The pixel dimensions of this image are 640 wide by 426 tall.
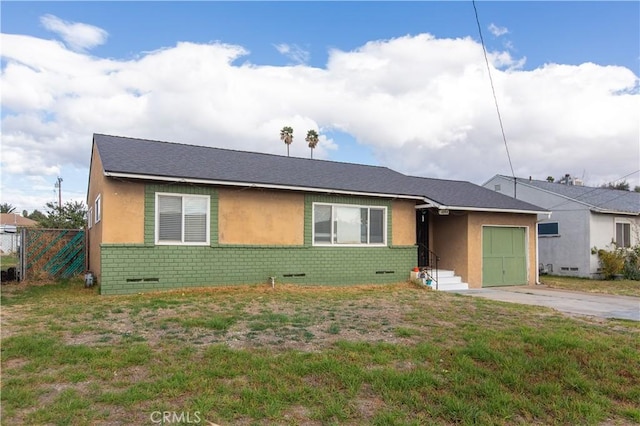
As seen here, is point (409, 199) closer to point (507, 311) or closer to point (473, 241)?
point (473, 241)

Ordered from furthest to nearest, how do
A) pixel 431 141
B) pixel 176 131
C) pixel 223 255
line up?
pixel 431 141, pixel 176 131, pixel 223 255

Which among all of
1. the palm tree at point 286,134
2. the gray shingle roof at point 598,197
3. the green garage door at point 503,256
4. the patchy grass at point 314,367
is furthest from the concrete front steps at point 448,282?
the palm tree at point 286,134

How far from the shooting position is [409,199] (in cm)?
1401

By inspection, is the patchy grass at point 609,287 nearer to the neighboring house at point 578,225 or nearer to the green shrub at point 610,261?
the green shrub at point 610,261

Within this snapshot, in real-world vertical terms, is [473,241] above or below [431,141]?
below

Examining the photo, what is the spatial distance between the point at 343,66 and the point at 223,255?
9429 mm

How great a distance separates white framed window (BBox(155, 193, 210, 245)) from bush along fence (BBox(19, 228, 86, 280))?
5353 mm

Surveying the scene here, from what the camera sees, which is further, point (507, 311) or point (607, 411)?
point (507, 311)

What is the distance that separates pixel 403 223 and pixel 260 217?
4.91 m

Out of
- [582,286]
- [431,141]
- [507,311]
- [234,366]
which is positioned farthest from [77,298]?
[431,141]

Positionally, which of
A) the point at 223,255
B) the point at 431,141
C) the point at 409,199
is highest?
the point at 431,141

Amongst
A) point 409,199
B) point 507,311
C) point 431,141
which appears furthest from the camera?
point 431,141

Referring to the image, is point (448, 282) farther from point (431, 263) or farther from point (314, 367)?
point (314, 367)

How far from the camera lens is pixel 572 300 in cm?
1125
